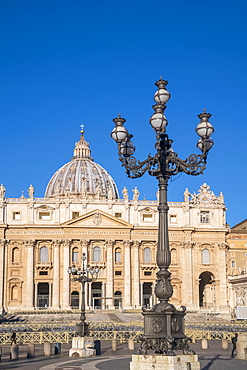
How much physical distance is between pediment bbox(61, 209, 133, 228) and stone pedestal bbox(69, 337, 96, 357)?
179 ft

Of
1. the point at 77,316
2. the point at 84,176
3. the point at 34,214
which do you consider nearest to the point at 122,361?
the point at 77,316

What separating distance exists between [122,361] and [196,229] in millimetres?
62703

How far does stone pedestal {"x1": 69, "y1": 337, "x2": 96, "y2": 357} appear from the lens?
28.1 meters

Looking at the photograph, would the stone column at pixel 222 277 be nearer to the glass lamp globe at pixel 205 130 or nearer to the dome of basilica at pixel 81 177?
the dome of basilica at pixel 81 177

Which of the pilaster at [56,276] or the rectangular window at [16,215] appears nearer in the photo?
the pilaster at [56,276]

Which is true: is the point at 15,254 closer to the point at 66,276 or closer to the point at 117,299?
the point at 66,276

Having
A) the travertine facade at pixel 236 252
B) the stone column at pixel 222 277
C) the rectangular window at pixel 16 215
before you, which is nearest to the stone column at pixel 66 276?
the rectangular window at pixel 16 215

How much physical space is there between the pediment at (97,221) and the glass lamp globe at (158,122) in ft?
216

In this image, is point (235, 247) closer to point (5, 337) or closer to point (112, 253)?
point (112, 253)

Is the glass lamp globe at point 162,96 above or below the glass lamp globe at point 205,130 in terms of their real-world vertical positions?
above

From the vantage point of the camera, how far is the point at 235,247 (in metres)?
99.9

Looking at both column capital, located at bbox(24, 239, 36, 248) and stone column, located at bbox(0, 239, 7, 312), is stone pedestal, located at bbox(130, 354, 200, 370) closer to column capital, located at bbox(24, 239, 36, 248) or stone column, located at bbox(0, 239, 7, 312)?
stone column, located at bbox(0, 239, 7, 312)

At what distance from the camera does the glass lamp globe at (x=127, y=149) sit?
1944 centimetres

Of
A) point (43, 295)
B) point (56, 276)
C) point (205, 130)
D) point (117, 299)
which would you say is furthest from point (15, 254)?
point (205, 130)
